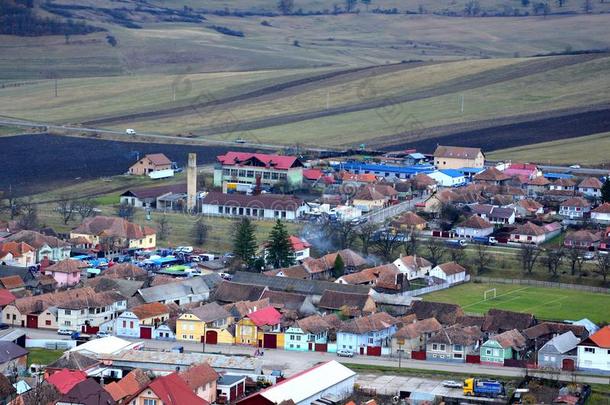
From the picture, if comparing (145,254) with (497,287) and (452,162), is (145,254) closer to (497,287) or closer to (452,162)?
(497,287)

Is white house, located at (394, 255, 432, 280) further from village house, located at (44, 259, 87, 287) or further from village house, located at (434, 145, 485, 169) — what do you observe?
village house, located at (434, 145, 485, 169)

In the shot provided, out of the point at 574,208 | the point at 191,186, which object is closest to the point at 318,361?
the point at 191,186

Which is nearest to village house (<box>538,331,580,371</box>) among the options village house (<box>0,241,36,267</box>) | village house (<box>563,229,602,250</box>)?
village house (<box>563,229,602,250</box>)

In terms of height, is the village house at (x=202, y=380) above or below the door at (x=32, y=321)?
above

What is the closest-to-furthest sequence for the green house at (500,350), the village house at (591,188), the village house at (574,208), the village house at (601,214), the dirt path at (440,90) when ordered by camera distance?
the green house at (500,350) < the village house at (601,214) < the village house at (574,208) < the village house at (591,188) < the dirt path at (440,90)

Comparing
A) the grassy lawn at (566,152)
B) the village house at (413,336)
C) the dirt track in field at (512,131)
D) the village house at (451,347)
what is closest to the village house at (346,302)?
the village house at (413,336)

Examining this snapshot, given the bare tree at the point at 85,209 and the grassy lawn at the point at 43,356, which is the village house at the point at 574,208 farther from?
the grassy lawn at the point at 43,356

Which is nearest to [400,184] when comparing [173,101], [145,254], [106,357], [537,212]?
[537,212]
